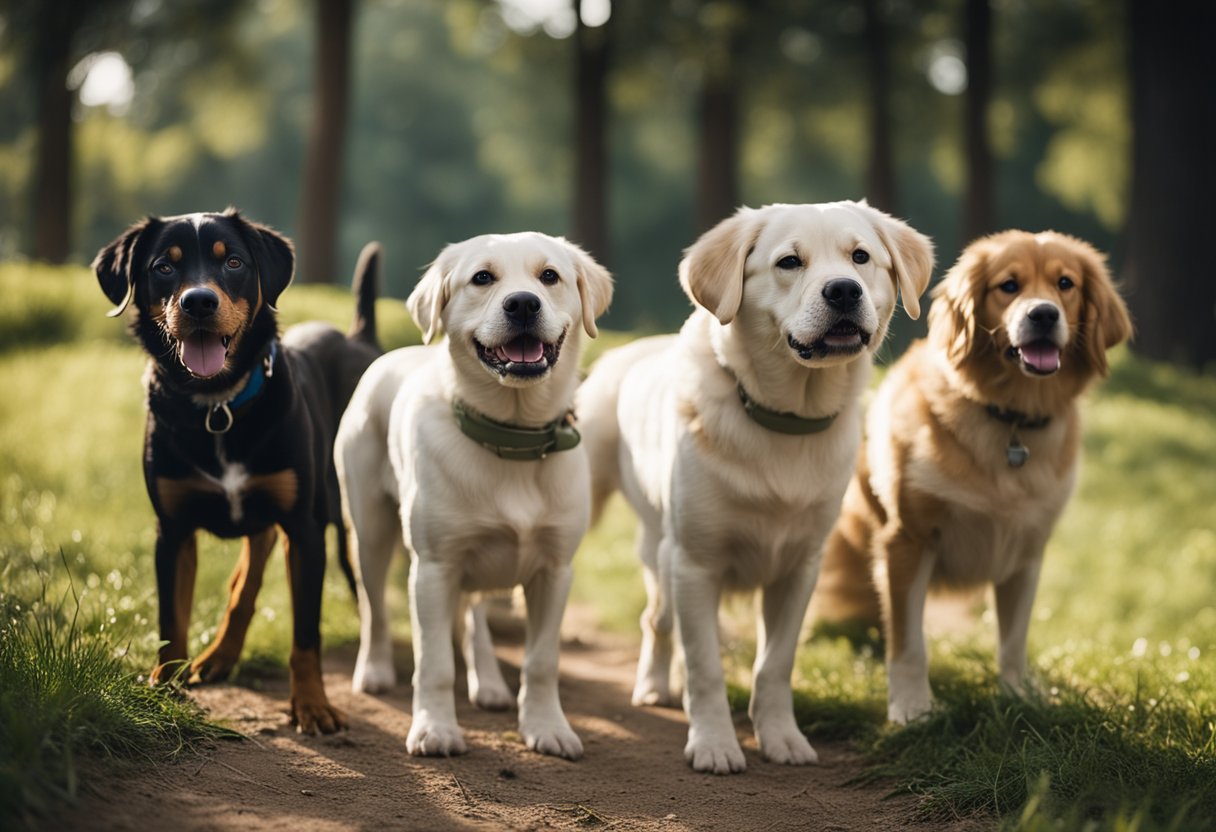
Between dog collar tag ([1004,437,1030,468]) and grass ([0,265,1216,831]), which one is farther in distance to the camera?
dog collar tag ([1004,437,1030,468])

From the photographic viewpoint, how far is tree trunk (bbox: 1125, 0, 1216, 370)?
11984mm

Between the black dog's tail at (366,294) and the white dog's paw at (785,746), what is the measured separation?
270cm

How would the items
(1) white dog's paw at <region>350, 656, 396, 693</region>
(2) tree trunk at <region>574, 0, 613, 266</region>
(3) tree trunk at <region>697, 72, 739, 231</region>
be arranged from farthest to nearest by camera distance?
(3) tree trunk at <region>697, 72, 739, 231</region> → (2) tree trunk at <region>574, 0, 613, 266</region> → (1) white dog's paw at <region>350, 656, 396, 693</region>

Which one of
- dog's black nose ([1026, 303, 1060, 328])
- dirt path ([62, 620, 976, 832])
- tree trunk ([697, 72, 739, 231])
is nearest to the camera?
dirt path ([62, 620, 976, 832])

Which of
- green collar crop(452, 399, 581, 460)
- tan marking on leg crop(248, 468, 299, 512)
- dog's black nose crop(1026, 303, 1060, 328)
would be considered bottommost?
tan marking on leg crop(248, 468, 299, 512)

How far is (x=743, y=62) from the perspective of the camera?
17109mm

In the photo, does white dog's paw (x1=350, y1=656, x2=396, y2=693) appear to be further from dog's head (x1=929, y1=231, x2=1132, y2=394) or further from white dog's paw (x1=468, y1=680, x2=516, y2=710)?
dog's head (x1=929, y1=231, x2=1132, y2=394)

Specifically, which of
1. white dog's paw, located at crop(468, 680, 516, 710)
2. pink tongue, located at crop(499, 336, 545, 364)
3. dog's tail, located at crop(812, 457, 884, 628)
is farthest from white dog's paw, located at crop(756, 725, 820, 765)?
pink tongue, located at crop(499, 336, 545, 364)

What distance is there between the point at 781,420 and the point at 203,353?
2028 mm

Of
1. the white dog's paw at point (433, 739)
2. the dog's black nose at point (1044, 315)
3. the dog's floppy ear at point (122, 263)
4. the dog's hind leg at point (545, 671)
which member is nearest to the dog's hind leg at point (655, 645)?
the dog's hind leg at point (545, 671)

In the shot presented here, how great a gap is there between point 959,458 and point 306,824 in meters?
2.87

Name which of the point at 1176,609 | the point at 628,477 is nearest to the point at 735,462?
the point at 628,477

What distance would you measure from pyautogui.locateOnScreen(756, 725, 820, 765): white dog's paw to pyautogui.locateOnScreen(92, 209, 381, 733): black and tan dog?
5.04 feet

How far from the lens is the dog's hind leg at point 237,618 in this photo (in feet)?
15.0
